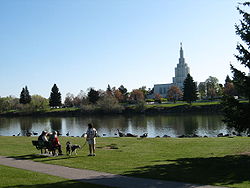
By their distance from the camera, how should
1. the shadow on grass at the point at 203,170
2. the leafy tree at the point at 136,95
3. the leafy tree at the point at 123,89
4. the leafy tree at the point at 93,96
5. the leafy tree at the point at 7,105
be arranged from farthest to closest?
the leafy tree at the point at 123,89, the leafy tree at the point at 136,95, the leafy tree at the point at 7,105, the leafy tree at the point at 93,96, the shadow on grass at the point at 203,170

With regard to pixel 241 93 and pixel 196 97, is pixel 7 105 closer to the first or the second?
pixel 196 97

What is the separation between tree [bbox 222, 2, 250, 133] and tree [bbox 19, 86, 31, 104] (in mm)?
117906

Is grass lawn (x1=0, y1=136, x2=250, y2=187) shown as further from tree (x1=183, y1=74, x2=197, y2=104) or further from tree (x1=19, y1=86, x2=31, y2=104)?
tree (x1=19, y1=86, x2=31, y2=104)

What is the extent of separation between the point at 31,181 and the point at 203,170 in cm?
656

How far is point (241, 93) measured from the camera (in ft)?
44.5

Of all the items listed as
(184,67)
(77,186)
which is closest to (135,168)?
(77,186)

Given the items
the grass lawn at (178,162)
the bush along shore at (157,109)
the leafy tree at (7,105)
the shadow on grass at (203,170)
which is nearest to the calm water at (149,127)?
the bush along shore at (157,109)

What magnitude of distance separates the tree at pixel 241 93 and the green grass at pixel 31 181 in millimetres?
7207

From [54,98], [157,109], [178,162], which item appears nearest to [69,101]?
[54,98]

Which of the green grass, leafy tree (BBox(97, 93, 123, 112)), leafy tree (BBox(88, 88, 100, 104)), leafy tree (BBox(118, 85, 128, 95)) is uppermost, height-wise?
leafy tree (BBox(118, 85, 128, 95))

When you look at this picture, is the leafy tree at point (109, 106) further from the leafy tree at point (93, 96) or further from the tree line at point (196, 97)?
the leafy tree at point (93, 96)

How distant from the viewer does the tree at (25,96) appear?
402 ft

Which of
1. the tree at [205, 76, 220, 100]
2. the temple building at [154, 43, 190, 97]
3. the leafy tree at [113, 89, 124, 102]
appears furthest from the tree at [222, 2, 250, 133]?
the temple building at [154, 43, 190, 97]

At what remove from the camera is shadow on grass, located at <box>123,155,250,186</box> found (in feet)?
33.2
